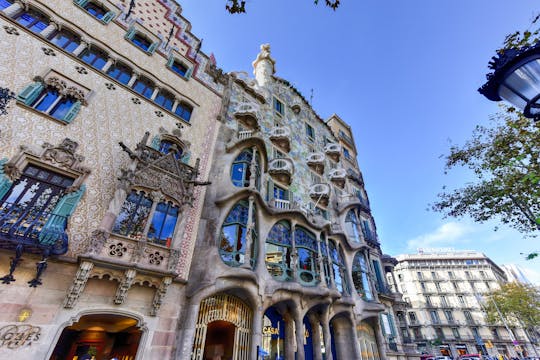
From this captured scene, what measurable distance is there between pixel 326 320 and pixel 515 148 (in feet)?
42.5

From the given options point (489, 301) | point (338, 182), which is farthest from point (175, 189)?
point (489, 301)

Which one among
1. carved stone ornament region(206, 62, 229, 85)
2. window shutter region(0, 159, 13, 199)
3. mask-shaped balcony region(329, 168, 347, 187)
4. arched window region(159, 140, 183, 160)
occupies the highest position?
carved stone ornament region(206, 62, 229, 85)

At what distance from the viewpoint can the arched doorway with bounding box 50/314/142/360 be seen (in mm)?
9602

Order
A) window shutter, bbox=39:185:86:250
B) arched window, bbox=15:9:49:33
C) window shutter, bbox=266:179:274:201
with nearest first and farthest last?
window shutter, bbox=39:185:86:250
arched window, bbox=15:9:49:33
window shutter, bbox=266:179:274:201

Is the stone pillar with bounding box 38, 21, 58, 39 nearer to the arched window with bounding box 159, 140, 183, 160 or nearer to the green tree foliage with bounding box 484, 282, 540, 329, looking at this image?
the arched window with bounding box 159, 140, 183, 160

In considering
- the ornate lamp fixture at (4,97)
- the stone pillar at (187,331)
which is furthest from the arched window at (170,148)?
the stone pillar at (187,331)

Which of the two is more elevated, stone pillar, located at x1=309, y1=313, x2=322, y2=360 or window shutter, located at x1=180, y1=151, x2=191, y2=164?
window shutter, located at x1=180, y1=151, x2=191, y2=164

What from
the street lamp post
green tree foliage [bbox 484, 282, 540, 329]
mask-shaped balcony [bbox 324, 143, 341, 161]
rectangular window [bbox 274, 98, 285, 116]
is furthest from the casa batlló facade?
green tree foliage [bbox 484, 282, 540, 329]

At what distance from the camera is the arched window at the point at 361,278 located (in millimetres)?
17592

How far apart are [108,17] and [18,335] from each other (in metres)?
15.7

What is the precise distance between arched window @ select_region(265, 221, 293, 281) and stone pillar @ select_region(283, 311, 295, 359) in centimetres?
231

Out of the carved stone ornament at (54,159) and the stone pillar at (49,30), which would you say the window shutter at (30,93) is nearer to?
the carved stone ornament at (54,159)

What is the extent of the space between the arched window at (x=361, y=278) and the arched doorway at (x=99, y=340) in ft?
47.5

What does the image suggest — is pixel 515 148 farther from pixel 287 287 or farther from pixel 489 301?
pixel 489 301
